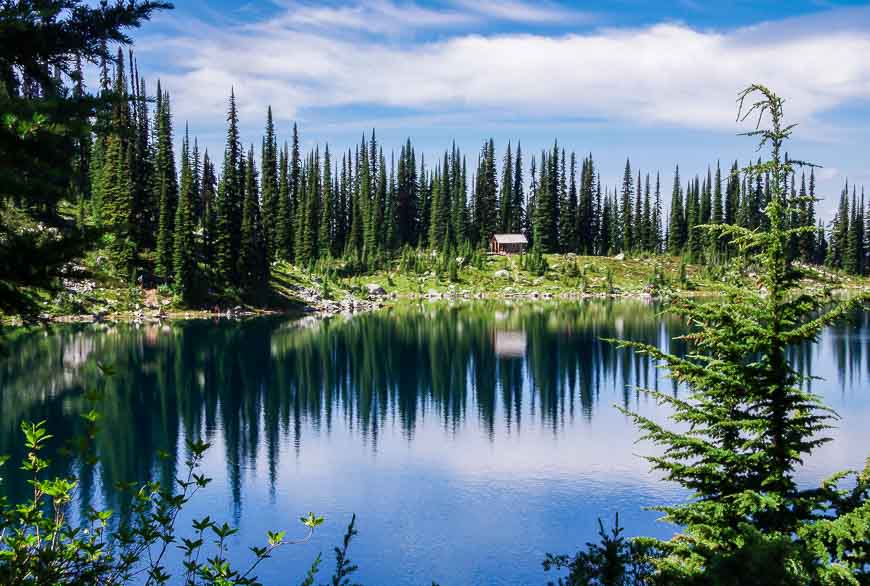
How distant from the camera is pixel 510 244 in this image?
449 feet

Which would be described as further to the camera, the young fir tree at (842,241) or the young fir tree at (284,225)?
the young fir tree at (842,241)

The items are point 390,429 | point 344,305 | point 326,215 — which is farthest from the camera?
point 326,215

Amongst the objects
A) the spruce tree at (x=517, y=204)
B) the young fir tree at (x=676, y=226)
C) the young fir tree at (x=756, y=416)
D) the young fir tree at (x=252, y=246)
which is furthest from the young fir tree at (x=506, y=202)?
the young fir tree at (x=756, y=416)

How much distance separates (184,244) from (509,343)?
37.2 meters

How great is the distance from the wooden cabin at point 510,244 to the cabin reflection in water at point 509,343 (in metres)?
60.5

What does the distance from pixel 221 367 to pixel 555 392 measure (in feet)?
81.7

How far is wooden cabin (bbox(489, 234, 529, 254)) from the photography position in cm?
13662

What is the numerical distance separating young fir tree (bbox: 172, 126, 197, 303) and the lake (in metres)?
8.82

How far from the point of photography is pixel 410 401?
4666cm

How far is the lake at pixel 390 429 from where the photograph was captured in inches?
1002

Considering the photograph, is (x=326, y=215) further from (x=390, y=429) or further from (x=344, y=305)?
(x=390, y=429)

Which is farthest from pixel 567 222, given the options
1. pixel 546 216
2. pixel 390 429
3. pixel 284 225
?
pixel 390 429

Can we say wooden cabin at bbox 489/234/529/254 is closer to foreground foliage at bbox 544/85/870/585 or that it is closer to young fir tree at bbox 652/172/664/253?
young fir tree at bbox 652/172/664/253

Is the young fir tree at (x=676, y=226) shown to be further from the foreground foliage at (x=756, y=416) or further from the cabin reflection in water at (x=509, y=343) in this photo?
the foreground foliage at (x=756, y=416)
